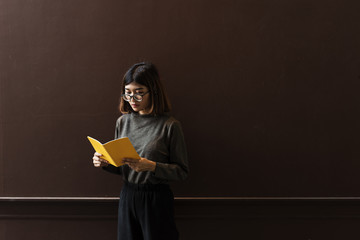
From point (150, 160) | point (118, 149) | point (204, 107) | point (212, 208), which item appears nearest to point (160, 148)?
point (150, 160)

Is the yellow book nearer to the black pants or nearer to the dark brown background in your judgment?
the black pants

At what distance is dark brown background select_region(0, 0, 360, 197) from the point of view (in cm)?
200

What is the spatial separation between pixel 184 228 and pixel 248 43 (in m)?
1.36

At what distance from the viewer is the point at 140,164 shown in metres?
1.50

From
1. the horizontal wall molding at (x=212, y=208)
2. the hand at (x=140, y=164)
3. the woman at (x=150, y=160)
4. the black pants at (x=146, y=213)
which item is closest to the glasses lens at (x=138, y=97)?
the woman at (x=150, y=160)

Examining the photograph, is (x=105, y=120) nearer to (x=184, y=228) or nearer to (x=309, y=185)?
(x=184, y=228)

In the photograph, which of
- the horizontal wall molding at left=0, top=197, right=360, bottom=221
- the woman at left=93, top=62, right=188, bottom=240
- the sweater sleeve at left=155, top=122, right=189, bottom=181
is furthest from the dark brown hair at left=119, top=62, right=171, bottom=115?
the horizontal wall molding at left=0, top=197, right=360, bottom=221

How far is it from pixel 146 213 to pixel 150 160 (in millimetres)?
289

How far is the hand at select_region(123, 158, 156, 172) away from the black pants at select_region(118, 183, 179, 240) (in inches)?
6.4

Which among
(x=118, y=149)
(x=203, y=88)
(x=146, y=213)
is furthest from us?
(x=203, y=88)

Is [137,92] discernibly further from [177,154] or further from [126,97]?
[177,154]

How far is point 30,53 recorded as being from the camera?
2020 millimetres

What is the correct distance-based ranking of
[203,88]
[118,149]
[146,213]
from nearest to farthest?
[118,149] → [146,213] → [203,88]

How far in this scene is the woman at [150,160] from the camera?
1.61m
